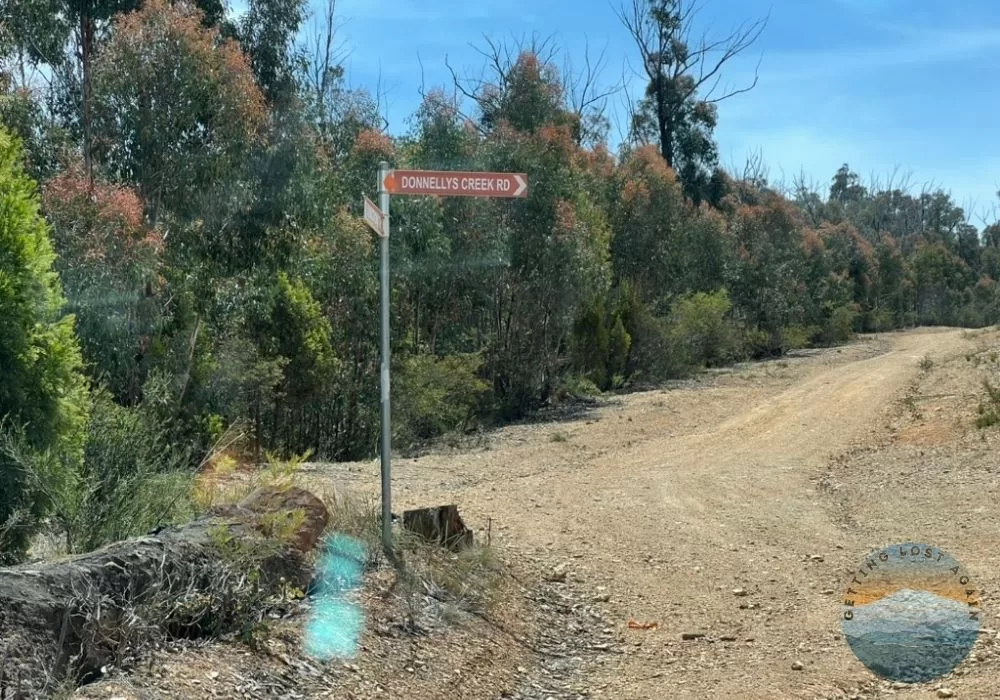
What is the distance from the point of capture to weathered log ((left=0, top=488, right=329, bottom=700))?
4.27m

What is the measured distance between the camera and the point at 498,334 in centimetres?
2464

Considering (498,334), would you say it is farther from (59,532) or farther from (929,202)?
(929,202)

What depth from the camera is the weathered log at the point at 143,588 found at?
427 centimetres

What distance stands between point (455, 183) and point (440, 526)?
→ 8.87 feet

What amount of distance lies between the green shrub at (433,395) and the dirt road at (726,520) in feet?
4.71

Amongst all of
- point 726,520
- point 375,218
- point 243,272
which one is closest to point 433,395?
point 243,272

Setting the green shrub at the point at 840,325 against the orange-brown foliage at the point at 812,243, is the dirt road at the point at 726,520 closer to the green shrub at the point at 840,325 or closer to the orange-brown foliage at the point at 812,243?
the green shrub at the point at 840,325

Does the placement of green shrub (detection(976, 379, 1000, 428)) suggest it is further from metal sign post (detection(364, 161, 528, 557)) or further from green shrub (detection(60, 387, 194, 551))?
green shrub (detection(60, 387, 194, 551))

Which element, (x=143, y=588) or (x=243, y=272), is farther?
(x=243, y=272)

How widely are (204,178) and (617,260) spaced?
75.6 feet

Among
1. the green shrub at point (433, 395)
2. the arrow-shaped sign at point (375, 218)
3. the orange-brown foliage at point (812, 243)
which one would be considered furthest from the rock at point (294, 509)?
the orange-brown foliage at point (812, 243)

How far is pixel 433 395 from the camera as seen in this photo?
1970 cm

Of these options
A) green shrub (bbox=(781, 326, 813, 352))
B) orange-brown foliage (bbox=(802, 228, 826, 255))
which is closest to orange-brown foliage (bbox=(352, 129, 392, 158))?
green shrub (bbox=(781, 326, 813, 352))

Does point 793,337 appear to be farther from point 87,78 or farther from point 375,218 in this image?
point 375,218
